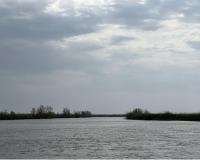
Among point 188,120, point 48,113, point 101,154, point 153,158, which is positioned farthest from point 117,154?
point 48,113

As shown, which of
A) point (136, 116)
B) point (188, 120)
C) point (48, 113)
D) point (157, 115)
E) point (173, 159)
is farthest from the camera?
point (48, 113)

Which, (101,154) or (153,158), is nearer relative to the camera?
(153,158)

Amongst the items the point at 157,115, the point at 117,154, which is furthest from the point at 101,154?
the point at 157,115

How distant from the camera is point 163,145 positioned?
42.2 m

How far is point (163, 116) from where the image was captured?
121438mm

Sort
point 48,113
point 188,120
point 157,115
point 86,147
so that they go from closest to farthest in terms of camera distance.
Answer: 1. point 86,147
2. point 188,120
3. point 157,115
4. point 48,113

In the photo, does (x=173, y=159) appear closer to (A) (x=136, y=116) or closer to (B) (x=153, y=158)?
(B) (x=153, y=158)

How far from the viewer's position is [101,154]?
35188 mm

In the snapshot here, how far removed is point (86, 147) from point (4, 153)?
7423 mm

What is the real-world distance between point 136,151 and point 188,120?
259 feet

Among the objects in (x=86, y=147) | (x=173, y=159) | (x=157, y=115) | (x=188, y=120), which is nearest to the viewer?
(x=173, y=159)

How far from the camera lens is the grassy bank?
111 meters

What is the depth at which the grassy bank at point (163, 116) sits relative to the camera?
111200mm

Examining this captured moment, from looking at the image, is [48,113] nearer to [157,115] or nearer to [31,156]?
[157,115]
